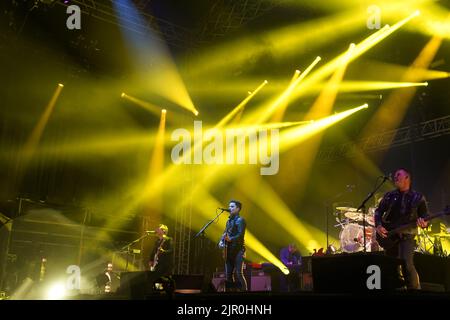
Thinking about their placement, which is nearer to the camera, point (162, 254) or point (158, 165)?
point (162, 254)

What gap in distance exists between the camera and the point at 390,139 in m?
12.6

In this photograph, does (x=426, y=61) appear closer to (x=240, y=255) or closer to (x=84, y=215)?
(x=240, y=255)

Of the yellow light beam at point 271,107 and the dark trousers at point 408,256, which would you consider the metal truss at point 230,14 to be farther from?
the dark trousers at point 408,256

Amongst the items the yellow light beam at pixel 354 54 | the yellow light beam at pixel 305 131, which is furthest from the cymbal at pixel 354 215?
the yellow light beam at pixel 354 54

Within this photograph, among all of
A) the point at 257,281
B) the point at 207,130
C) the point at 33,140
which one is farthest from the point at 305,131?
the point at 33,140

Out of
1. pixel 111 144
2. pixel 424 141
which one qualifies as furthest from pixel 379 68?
pixel 111 144

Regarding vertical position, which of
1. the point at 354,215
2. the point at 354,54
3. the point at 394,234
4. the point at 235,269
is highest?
the point at 354,54

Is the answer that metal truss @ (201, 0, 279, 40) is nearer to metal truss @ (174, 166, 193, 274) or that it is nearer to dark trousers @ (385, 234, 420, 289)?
metal truss @ (174, 166, 193, 274)

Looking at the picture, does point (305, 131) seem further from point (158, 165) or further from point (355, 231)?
point (158, 165)

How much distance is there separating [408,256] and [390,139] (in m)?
7.58

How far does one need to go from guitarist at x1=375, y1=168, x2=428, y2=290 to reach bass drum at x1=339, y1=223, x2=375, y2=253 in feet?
14.9

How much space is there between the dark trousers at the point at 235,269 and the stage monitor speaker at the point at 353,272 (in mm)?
3062

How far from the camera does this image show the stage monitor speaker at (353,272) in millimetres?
4625
